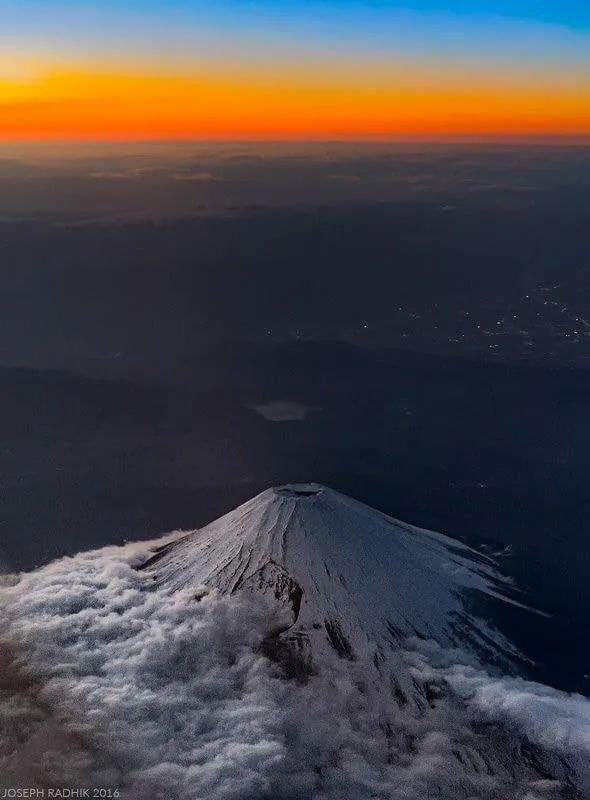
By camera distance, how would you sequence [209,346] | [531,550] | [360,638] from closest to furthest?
[360,638]
[531,550]
[209,346]

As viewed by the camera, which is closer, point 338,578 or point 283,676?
point 283,676

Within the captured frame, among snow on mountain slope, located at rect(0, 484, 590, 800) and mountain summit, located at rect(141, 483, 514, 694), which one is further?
mountain summit, located at rect(141, 483, 514, 694)

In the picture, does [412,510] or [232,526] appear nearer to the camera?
[232,526]

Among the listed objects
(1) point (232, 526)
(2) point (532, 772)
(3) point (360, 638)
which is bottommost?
(2) point (532, 772)

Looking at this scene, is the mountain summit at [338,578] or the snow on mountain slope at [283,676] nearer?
the snow on mountain slope at [283,676]

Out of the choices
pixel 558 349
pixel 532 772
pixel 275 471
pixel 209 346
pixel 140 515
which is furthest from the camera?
pixel 209 346

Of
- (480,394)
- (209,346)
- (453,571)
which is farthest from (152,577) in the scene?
(209,346)

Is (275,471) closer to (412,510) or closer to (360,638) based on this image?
(412,510)

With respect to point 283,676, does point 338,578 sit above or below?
above
